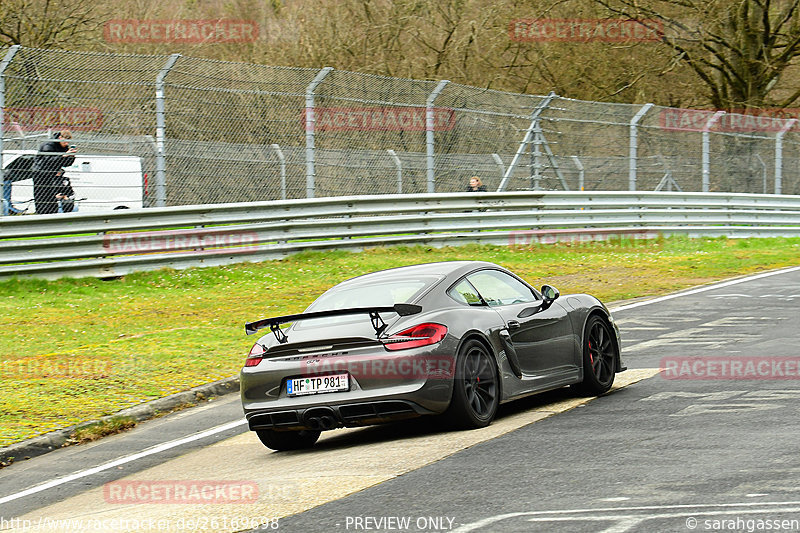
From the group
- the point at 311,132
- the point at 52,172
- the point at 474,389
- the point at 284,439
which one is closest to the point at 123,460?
the point at 284,439

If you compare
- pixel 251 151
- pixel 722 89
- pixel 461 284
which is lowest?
pixel 461 284

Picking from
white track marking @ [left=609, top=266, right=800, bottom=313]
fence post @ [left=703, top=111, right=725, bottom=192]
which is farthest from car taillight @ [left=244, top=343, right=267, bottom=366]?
fence post @ [left=703, top=111, right=725, bottom=192]

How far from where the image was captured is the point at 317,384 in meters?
7.84

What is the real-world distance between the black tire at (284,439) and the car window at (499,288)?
1726 millimetres

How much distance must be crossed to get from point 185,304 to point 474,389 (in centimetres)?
838

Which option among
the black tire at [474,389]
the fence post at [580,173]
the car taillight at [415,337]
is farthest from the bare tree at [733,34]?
the car taillight at [415,337]

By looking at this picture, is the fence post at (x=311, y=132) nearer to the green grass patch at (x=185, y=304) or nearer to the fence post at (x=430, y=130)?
the green grass patch at (x=185, y=304)

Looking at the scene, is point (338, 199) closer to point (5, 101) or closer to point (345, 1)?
point (5, 101)

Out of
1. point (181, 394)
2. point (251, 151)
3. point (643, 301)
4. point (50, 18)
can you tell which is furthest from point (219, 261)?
point (50, 18)

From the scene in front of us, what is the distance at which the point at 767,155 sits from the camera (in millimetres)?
29078

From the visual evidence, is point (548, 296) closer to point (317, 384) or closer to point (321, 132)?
point (317, 384)

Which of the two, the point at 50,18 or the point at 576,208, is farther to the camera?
the point at 50,18

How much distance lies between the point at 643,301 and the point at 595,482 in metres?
9.58

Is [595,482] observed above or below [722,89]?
below
